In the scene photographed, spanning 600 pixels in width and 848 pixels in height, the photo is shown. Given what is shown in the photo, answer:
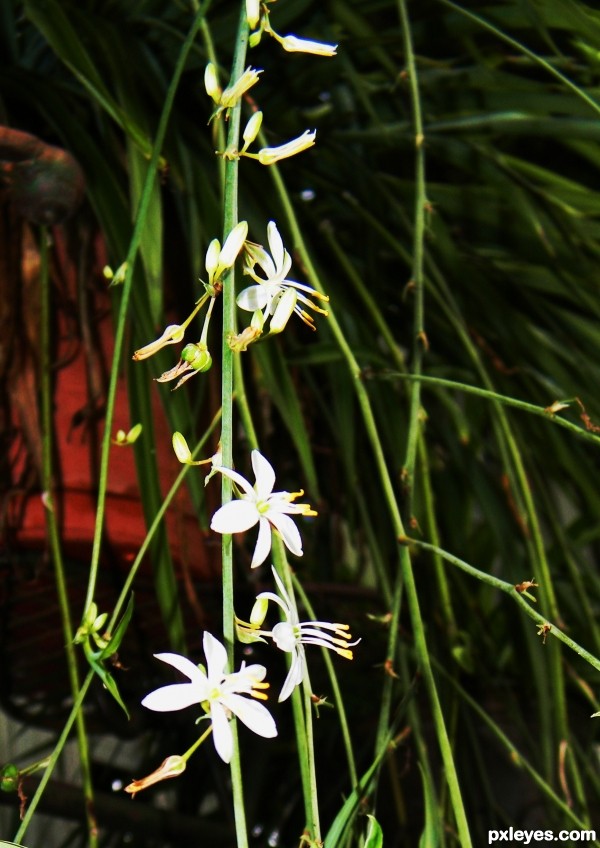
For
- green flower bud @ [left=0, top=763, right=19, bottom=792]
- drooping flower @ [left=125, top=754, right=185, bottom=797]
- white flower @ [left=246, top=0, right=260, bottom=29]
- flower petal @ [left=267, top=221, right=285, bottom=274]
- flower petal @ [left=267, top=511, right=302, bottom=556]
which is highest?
white flower @ [left=246, top=0, right=260, bottom=29]

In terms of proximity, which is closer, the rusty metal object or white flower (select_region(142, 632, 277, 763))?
white flower (select_region(142, 632, 277, 763))

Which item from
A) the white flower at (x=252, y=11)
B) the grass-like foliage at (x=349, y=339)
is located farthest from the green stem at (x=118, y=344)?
the white flower at (x=252, y=11)

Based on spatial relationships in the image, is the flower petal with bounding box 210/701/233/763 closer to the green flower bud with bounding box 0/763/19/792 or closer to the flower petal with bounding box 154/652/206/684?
the flower petal with bounding box 154/652/206/684

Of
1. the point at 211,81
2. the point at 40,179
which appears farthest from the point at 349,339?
the point at 211,81

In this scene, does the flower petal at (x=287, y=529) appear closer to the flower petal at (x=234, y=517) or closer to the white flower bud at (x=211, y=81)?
the flower petal at (x=234, y=517)

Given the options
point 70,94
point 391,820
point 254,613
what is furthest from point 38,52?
point 391,820

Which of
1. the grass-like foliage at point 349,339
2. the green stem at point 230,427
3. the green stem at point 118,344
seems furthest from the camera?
the grass-like foliage at point 349,339

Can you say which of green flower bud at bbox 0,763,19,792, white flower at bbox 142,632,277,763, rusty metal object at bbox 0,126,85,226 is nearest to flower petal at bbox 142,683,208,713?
white flower at bbox 142,632,277,763
